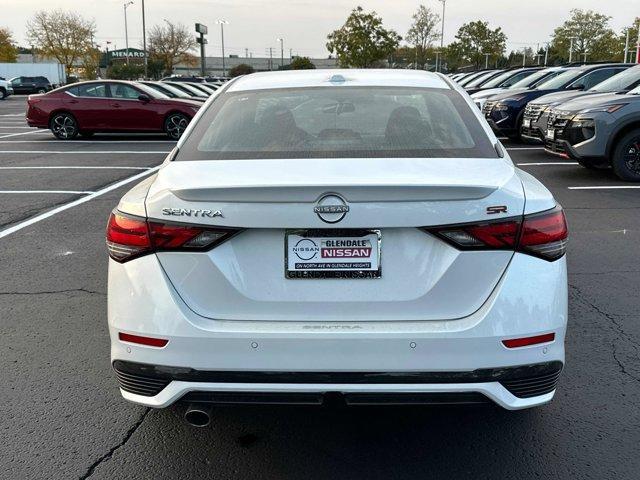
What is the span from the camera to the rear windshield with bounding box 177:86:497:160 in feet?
9.84

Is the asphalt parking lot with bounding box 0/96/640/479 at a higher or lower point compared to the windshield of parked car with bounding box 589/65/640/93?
lower

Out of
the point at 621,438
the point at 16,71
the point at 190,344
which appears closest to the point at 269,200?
the point at 190,344

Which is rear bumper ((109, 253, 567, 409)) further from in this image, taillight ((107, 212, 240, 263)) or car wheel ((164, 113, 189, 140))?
car wheel ((164, 113, 189, 140))

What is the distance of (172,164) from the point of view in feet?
9.80

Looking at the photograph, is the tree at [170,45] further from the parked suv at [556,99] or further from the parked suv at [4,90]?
the parked suv at [556,99]

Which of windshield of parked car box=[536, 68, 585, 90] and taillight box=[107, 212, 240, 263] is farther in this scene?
windshield of parked car box=[536, 68, 585, 90]

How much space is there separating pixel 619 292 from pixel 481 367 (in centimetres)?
310

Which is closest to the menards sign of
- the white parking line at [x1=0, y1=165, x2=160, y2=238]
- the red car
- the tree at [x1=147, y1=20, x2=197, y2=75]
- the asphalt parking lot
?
the tree at [x1=147, y1=20, x2=197, y2=75]

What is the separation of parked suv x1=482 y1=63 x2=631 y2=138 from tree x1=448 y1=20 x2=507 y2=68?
64063 millimetres

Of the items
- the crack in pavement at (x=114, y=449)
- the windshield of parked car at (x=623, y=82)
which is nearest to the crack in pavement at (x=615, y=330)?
the crack in pavement at (x=114, y=449)

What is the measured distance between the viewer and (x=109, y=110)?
17.7 m

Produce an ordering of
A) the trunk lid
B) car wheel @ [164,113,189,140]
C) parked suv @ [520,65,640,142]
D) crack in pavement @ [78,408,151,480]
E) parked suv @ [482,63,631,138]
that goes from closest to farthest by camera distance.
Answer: the trunk lid, crack in pavement @ [78,408,151,480], parked suv @ [520,65,640,142], parked suv @ [482,63,631,138], car wheel @ [164,113,189,140]

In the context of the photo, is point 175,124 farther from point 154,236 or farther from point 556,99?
Answer: point 154,236

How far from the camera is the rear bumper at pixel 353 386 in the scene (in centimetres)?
250
